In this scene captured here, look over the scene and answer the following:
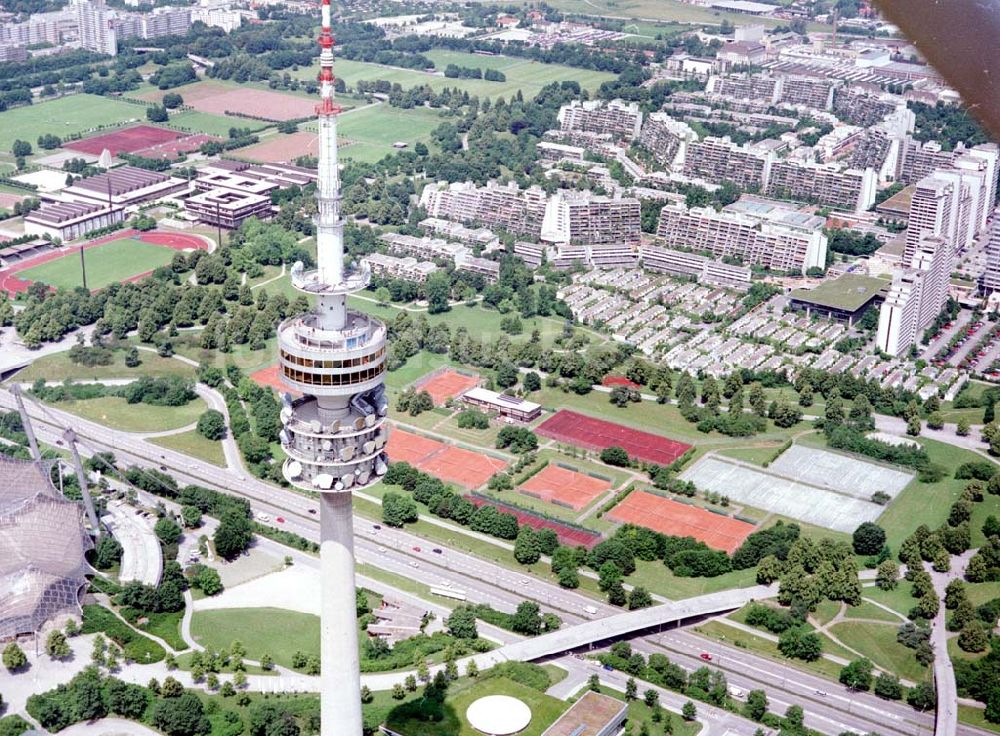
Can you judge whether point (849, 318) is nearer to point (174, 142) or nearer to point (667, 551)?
point (667, 551)

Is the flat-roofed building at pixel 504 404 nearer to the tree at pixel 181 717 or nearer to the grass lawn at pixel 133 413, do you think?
the grass lawn at pixel 133 413

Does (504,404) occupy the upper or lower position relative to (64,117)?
lower

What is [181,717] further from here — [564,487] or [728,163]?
[728,163]

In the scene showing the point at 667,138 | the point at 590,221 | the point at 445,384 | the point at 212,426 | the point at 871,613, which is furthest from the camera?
the point at 667,138

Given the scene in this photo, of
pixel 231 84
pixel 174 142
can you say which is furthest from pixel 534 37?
pixel 174 142

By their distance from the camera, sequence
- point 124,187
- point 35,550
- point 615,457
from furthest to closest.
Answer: point 124,187 → point 615,457 → point 35,550

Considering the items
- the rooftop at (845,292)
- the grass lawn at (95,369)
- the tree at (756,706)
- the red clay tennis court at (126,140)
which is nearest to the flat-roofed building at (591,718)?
the tree at (756,706)

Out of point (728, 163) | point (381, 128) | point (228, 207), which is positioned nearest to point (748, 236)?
point (728, 163)
